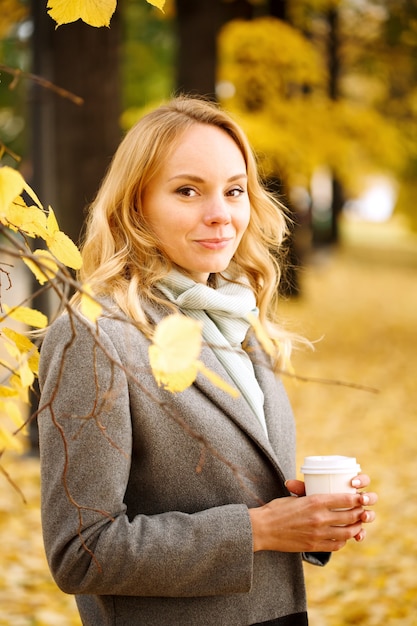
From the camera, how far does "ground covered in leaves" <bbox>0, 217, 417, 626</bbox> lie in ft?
14.3

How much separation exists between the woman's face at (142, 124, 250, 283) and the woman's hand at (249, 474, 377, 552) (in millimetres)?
582

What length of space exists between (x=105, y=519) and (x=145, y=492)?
157mm

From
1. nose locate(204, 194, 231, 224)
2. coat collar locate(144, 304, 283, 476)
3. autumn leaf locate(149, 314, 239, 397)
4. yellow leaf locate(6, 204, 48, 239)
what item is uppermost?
yellow leaf locate(6, 204, 48, 239)

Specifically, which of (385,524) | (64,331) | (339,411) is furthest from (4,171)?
(339,411)

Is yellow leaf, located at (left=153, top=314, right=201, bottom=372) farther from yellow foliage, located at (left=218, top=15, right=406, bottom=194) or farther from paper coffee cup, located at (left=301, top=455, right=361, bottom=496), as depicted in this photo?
yellow foliage, located at (left=218, top=15, right=406, bottom=194)

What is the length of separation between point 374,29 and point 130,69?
178 inches

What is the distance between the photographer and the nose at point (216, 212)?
6.43 feet

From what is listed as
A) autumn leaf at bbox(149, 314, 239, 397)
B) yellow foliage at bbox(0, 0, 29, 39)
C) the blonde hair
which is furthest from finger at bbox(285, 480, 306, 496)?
yellow foliage at bbox(0, 0, 29, 39)

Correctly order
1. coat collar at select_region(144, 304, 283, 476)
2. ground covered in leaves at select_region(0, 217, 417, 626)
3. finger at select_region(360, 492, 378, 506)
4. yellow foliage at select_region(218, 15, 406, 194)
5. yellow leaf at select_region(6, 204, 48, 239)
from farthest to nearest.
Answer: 1. yellow foliage at select_region(218, 15, 406, 194)
2. ground covered in leaves at select_region(0, 217, 417, 626)
3. coat collar at select_region(144, 304, 283, 476)
4. finger at select_region(360, 492, 378, 506)
5. yellow leaf at select_region(6, 204, 48, 239)

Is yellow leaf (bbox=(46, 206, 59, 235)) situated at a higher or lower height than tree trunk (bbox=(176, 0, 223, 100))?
lower

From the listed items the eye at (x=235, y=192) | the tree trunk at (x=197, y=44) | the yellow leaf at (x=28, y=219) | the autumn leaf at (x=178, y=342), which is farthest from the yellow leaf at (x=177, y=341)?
the tree trunk at (x=197, y=44)

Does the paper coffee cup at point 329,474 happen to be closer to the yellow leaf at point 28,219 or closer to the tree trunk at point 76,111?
the yellow leaf at point 28,219

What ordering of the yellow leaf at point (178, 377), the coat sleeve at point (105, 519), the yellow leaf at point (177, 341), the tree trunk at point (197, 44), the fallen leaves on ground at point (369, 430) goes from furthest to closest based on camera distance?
the tree trunk at point (197, 44) < the fallen leaves on ground at point (369, 430) < the coat sleeve at point (105, 519) < the yellow leaf at point (178, 377) < the yellow leaf at point (177, 341)

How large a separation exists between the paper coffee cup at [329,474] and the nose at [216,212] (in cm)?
58
